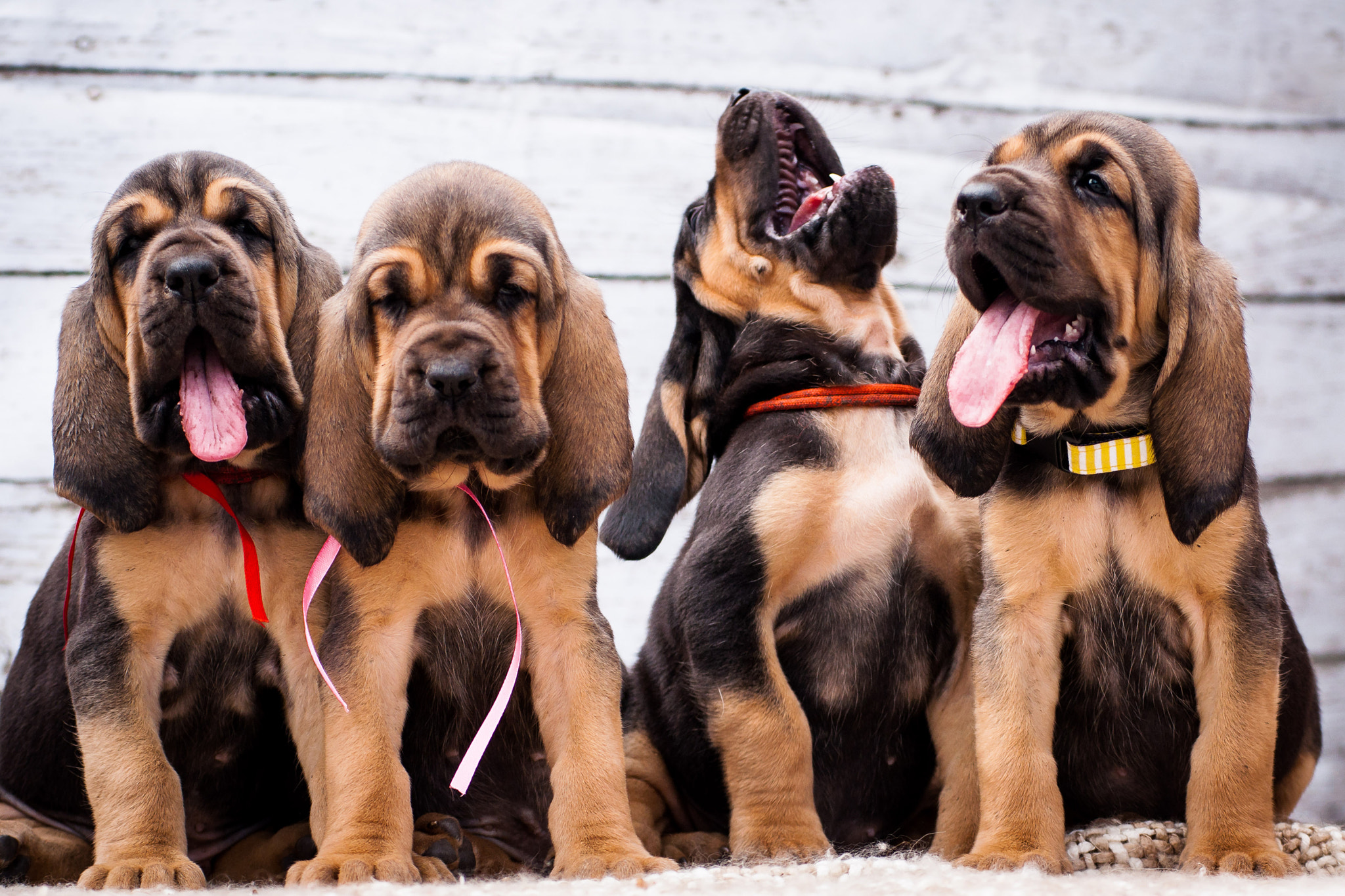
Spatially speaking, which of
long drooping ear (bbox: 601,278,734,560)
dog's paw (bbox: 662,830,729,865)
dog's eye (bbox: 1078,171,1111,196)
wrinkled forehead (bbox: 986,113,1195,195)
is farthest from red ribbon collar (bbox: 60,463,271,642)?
dog's eye (bbox: 1078,171,1111,196)

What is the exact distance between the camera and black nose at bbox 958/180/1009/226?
3117 mm

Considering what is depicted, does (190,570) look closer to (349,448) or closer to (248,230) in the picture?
(349,448)

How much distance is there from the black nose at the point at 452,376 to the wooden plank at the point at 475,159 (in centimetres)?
249

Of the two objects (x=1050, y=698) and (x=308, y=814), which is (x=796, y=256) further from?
(x=308, y=814)

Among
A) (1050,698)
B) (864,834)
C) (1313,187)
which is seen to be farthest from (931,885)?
(1313,187)

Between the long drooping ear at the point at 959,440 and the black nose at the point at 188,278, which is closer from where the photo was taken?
the black nose at the point at 188,278

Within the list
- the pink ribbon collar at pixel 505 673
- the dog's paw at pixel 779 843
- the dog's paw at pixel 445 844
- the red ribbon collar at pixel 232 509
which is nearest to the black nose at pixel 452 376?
the pink ribbon collar at pixel 505 673

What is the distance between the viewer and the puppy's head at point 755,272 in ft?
13.0

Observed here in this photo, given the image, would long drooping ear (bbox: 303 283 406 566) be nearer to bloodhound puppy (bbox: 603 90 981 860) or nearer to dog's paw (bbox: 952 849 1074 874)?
bloodhound puppy (bbox: 603 90 981 860)

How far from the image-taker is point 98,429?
3363 mm

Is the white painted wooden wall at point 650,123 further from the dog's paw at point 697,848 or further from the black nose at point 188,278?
the black nose at point 188,278

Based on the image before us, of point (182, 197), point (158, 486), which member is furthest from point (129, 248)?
point (158, 486)

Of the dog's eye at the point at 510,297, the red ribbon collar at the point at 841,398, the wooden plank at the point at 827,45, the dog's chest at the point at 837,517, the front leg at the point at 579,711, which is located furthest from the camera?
the wooden plank at the point at 827,45

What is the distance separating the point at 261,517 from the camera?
11.6ft
